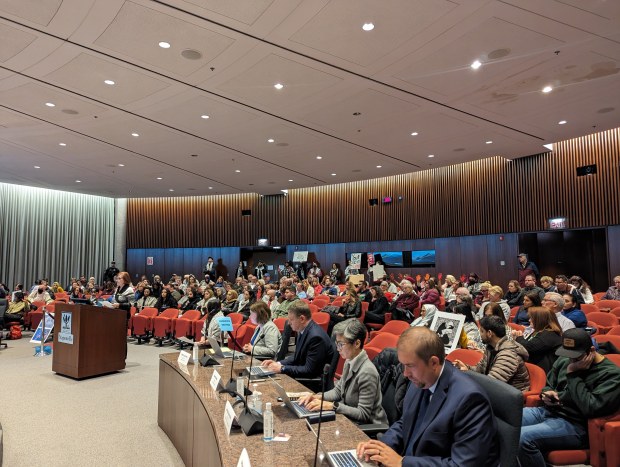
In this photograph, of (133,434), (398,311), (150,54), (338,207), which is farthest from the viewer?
(338,207)

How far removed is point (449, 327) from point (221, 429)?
11.4ft

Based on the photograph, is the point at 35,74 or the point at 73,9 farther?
the point at 35,74

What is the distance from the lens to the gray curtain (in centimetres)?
1786

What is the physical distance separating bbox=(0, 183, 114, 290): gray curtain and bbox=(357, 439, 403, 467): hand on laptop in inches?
784

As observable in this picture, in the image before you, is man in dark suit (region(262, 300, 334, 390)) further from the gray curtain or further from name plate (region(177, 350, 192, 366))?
the gray curtain

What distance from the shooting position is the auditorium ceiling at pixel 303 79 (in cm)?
588

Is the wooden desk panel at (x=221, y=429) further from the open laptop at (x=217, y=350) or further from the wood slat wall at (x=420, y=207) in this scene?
the wood slat wall at (x=420, y=207)

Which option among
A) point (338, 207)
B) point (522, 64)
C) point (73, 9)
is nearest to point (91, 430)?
point (73, 9)

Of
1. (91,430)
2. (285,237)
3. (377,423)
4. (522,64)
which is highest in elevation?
(522,64)

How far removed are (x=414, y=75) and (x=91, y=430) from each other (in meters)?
6.96

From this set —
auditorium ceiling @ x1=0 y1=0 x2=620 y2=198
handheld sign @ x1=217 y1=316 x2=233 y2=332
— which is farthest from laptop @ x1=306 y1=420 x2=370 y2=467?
auditorium ceiling @ x1=0 y1=0 x2=620 y2=198

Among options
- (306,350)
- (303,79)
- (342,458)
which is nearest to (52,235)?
(303,79)

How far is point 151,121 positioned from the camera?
33.0 ft

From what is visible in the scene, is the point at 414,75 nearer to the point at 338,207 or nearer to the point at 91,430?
the point at 91,430
